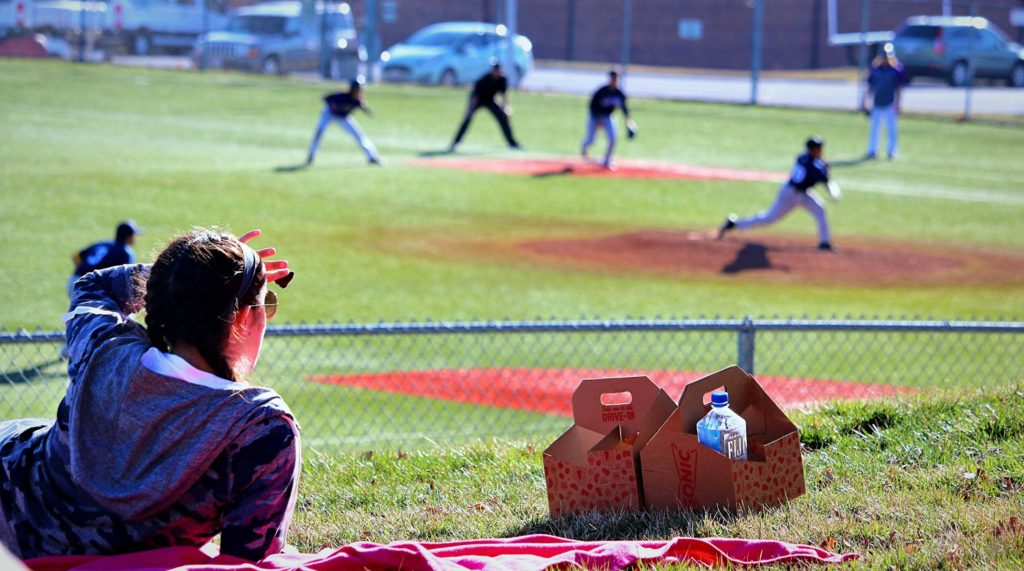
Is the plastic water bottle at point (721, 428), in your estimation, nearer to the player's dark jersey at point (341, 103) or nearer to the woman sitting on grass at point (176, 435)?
the woman sitting on grass at point (176, 435)

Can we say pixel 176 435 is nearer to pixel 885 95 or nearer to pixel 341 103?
pixel 341 103

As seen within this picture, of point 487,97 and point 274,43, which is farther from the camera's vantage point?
point 274,43

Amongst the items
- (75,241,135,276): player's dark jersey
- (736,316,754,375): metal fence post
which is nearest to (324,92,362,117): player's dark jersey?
(75,241,135,276): player's dark jersey

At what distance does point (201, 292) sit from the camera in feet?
10.9

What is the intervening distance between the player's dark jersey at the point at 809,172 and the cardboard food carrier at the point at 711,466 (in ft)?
37.3

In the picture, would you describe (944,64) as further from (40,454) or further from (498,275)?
(40,454)

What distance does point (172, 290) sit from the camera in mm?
3324

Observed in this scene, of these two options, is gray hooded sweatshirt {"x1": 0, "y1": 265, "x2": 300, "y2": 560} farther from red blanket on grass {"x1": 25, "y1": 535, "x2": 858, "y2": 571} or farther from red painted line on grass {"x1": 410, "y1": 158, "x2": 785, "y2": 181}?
red painted line on grass {"x1": 410, "y1": 158, "x2": 785, "y2": 181}

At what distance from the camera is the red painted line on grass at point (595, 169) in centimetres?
2222

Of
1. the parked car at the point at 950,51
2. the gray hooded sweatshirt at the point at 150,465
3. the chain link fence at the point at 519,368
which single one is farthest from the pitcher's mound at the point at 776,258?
the parked car at the point at 950,51

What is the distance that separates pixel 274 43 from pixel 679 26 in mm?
16207

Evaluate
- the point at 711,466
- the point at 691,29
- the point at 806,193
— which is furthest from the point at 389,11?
the point at 711,466

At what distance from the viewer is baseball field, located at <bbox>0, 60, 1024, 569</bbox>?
4852mm

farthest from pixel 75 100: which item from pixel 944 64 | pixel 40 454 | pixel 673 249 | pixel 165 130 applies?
pixel 40 454
